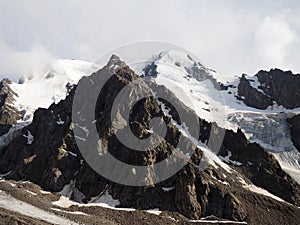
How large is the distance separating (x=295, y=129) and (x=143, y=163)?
107663 millimetres

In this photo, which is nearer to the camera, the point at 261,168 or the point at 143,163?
the point at 143,163

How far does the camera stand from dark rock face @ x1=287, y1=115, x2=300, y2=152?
182500 mm

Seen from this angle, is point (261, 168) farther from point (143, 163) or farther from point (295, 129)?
point (295, 129)

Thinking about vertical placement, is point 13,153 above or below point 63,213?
above

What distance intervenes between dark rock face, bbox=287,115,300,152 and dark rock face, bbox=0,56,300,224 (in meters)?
44.1

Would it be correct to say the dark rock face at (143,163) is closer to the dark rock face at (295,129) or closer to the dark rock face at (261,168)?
the dark rock face at (261,168)

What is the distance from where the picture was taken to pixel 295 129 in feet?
619

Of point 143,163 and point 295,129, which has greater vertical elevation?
point 295,129

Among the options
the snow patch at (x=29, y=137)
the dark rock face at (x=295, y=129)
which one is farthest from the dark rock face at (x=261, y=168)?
the snow patch at (x=29, y=137)

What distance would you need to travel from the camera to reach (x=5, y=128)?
185125mm

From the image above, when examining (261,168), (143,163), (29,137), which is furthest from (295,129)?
(29,137)

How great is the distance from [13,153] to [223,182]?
7678 centimetres

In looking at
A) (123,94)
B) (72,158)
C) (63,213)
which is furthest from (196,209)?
(123,94)

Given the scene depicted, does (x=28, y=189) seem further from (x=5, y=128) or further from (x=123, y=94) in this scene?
(x=5, y=128)
